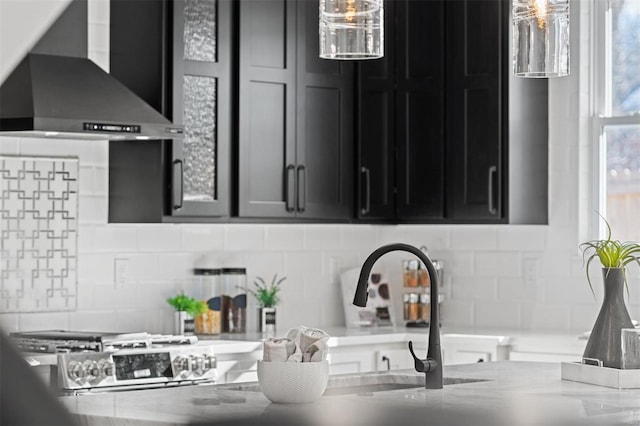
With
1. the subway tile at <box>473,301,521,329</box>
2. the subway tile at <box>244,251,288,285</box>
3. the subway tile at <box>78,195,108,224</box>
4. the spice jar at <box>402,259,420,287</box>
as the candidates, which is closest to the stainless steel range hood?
the subway tile at <box>78,195,108,224</box>

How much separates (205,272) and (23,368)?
195 inches

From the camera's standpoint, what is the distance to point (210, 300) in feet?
16.4

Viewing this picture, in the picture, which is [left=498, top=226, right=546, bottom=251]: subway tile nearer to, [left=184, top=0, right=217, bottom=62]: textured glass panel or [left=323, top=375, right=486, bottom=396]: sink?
[left=184, top=0, right=217, bottom=62]: textured glass panel

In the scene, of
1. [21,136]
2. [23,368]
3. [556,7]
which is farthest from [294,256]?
[23,368]

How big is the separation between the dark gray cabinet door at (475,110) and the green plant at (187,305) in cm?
137

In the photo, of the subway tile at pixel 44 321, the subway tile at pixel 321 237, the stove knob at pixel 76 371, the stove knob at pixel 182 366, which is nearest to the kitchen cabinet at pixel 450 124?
A: the subway tile at pixel 321 237

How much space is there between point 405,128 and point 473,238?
0.70 metres

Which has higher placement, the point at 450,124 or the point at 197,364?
the point at 450,124

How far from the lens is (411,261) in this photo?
557 centimetres

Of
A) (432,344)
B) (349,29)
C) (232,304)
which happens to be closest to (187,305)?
(232,304)

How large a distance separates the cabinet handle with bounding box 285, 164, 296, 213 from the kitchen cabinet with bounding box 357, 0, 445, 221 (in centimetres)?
44

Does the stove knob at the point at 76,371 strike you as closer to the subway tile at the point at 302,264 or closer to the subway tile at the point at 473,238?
the subway tile at the point at 302,264

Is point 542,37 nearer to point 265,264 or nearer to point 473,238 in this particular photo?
point 265,264

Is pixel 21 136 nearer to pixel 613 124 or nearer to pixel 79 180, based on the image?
pixel 79 180
